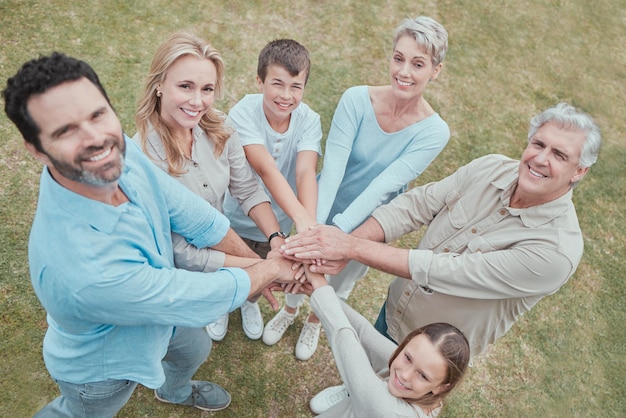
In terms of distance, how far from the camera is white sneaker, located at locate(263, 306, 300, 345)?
149 inches

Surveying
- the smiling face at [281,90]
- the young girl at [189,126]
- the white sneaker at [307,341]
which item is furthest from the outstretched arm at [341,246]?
the white sneaker at [307,341]

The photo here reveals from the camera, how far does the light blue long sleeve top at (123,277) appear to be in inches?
66.7

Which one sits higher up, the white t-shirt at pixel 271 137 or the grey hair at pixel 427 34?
the grey hair at pixel 427 34

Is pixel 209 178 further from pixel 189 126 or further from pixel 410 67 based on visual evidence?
pixel 410 67

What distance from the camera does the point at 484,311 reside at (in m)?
2.53

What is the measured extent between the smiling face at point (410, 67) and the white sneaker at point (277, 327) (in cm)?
184

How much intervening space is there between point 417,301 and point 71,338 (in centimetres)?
165

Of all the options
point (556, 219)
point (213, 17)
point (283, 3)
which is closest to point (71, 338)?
point (556, 219)

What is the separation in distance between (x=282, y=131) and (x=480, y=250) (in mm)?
1305

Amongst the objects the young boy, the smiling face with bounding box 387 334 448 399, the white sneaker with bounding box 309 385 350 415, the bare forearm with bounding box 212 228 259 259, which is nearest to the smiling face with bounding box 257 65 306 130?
the young boy

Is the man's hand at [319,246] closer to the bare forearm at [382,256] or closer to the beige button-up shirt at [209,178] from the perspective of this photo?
the bare forearm at [382,256]

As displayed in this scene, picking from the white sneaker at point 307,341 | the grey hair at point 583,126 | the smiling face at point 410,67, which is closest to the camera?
the grey hair at point 583,126

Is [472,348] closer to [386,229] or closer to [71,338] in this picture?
[386,229]

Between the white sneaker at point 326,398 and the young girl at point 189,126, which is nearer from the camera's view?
the young girl at point 189,126
